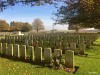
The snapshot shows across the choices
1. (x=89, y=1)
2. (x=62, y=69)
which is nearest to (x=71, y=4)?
(x=89, y=1)

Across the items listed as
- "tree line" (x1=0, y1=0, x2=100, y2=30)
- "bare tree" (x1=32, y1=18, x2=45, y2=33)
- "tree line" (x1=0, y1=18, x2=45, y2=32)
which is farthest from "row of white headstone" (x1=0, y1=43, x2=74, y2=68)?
"bare tree" (x1=32, y1=18, x2=45, y2=33)

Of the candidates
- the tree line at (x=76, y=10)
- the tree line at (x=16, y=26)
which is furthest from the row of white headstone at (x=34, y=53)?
the tree line at (x=16, y=26)

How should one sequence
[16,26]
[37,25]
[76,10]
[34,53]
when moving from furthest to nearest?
[37,25], [16,26], [76,10], [34,53]

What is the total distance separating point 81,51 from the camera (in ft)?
54.7

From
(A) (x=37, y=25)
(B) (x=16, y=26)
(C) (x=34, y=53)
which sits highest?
(C) (x=34, y=53)

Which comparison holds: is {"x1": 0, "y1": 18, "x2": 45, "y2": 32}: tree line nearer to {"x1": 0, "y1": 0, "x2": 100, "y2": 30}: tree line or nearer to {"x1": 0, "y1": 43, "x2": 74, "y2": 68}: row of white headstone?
{"x1": 0, "y1": 0, "x2": 100, "y2": 30}: tree line

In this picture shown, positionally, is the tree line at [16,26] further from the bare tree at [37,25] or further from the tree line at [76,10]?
the tree line at [76,10]

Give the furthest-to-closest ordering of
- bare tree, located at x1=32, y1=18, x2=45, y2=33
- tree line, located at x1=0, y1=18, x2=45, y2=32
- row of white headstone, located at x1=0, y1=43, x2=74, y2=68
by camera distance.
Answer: bare tree, located at x1=32, y1=18, x2=45, y2=33 < tree line, located at x1=0, y1=18, x2=45, y2=32 < row of white headstone, located at x1=0, y1=43, x2=74, y2=68

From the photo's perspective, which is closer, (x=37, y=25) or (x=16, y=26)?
(x=16, y=26)

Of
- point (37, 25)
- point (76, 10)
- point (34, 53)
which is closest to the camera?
point (34, 53)

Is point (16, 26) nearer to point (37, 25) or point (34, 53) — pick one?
point (37, 25)

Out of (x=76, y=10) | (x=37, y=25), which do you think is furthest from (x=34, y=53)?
(x=37, y=25)

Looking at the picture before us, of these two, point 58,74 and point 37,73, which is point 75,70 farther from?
point 37,73

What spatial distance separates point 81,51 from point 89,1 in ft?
11.8
